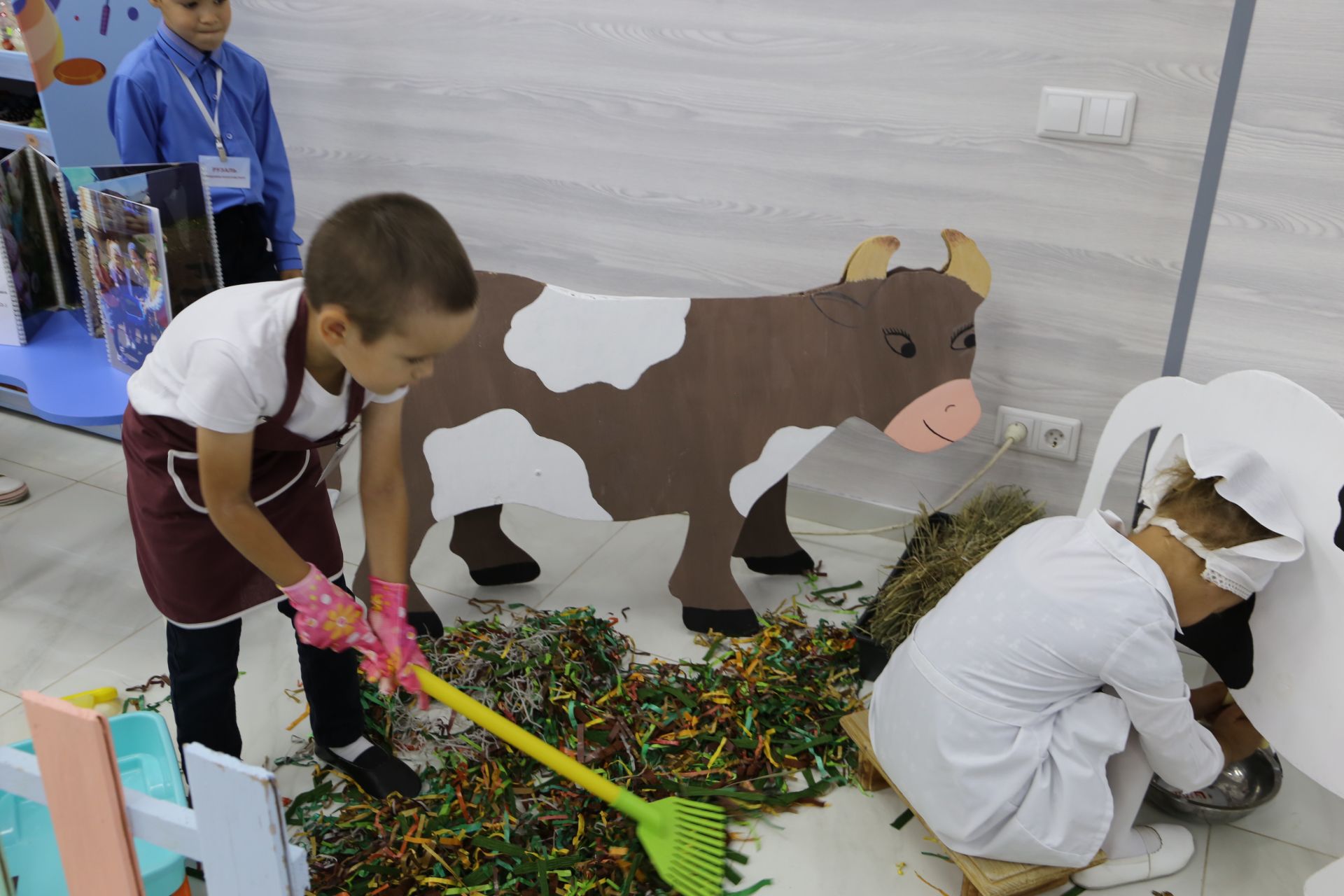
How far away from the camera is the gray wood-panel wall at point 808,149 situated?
2264 mm

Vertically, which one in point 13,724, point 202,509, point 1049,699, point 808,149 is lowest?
point 13,724

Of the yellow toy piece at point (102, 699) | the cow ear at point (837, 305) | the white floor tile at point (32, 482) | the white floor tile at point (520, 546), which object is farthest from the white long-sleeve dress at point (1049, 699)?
the white floor tile at point (32, 482)

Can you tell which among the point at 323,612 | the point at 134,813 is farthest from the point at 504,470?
the point at 134,813

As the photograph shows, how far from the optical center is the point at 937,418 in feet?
7.59

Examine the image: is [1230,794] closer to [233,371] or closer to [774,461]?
[774,461]

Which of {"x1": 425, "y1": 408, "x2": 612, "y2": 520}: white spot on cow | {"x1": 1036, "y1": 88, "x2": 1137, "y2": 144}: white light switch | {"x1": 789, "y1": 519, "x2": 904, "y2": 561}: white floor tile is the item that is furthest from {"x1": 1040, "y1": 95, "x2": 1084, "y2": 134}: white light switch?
{"x1": 425, "y1": 408, "x2": 612, "y2": 520}: white spot on cow

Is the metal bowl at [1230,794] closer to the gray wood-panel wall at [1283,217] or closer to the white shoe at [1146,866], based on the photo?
the white shoe at [1146,866]

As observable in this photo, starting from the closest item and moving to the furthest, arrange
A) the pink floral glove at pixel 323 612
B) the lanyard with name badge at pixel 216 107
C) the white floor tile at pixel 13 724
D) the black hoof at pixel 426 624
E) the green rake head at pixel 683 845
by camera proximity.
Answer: the pink floral glove at pixel 323 612 < the green rake head at pixel 683 845 < the white floor tile at pixel 13 724 < the black hoof at pixel 426 624 < the lanyard with name badge at pixel 216 107

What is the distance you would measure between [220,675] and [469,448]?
689mm

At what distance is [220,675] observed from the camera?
1.81 m

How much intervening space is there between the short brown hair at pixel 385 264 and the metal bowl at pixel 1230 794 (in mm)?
1570

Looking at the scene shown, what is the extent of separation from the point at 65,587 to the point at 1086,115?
259 centimetres

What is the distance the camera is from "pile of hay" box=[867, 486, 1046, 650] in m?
2.29

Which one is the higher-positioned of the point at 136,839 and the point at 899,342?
the point at 899,342
